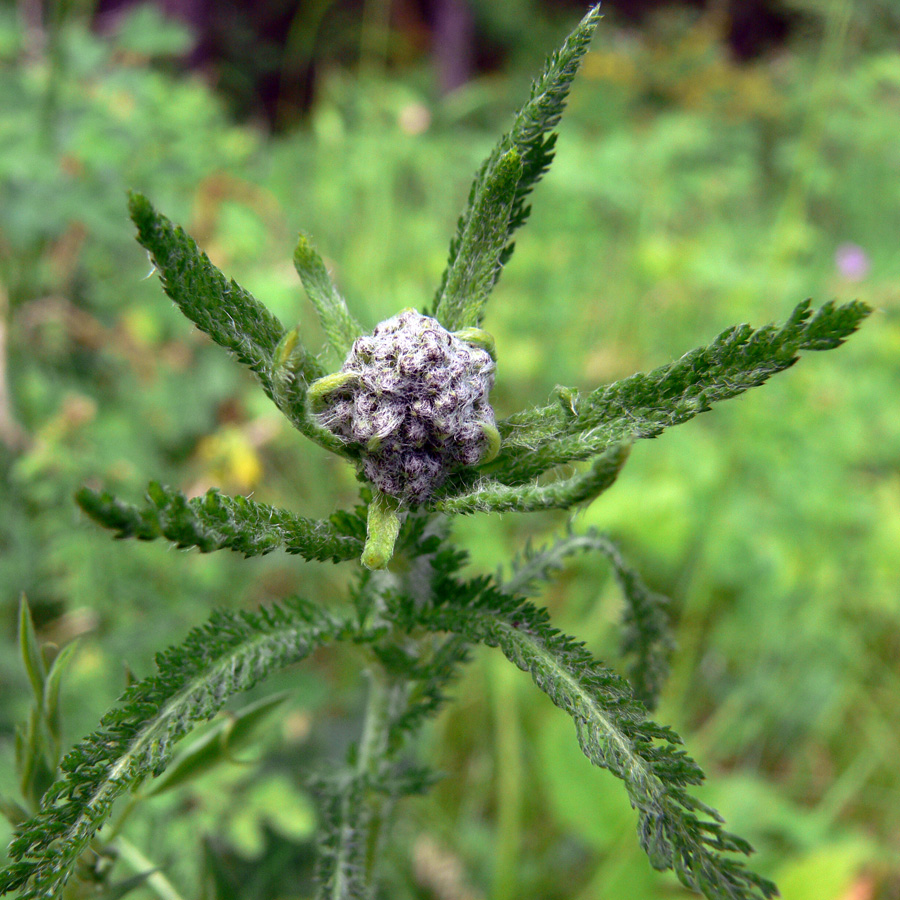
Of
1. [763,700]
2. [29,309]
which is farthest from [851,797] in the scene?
[29,309]

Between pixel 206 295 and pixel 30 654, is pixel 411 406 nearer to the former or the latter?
pixel 206 295

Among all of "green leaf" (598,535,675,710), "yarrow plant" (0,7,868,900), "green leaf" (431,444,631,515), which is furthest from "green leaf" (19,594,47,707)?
"green leaf" (598,535,675,710)

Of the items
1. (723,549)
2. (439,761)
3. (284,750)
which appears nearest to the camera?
(284,750)

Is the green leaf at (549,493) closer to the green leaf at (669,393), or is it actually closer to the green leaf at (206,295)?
the green leaf at (669,393)

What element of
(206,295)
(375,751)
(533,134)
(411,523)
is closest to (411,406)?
(411,523)

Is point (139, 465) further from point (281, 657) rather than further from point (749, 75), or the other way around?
point (749, 75)

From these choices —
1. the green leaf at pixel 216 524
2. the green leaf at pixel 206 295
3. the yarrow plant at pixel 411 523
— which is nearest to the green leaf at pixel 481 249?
the yarrow plant at pixel 411 523
